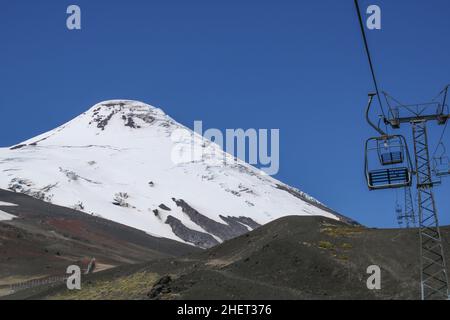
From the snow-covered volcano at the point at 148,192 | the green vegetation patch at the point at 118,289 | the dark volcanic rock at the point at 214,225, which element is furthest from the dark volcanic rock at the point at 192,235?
the green vegetation patch at the point at 118,289

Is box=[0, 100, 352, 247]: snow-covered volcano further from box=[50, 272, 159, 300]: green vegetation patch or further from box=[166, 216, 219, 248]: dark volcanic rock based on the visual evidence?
box=[50, 272, 159, 300]: green vegetation patch

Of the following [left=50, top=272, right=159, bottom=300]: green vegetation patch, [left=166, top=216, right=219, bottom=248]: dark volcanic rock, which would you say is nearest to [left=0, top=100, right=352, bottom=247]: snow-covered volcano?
[left=166, top=216, right=219, bottom=248]: dark volcanic rock

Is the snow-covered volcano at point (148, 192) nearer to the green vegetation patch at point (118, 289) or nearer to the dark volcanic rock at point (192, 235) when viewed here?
the dark volcanic rock at point (192, 235)

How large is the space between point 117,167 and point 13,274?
112457 millimetres

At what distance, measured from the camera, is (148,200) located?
148 meters

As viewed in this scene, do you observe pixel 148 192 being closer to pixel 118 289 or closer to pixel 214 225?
pixel 214 225

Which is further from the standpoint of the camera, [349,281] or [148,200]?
[148,200]

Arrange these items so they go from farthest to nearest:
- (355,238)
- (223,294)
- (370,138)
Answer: (355,238) → (223,294) → (370,138)

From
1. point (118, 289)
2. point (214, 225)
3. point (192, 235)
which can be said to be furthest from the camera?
point (214, 225)

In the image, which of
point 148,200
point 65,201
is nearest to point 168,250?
point 65,201

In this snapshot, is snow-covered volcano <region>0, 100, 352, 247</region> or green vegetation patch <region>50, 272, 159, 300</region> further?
snow-covered volcano <region>0, 100, 352, 247</region>

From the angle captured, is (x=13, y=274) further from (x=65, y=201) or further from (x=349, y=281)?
(x=65, y=201)

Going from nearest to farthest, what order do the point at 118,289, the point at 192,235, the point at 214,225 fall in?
the point at 118,289
the point at 192,235
the point at 214,225

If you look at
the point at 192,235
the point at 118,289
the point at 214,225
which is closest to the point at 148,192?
the point at 214,225
